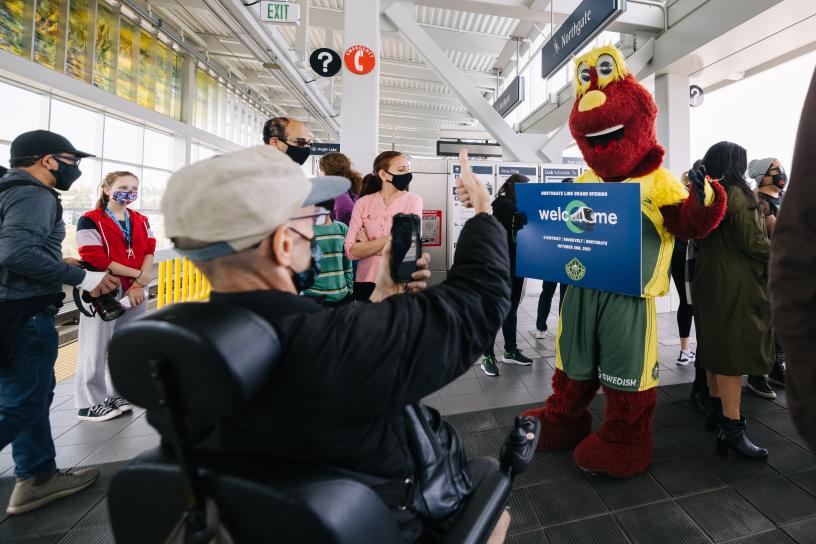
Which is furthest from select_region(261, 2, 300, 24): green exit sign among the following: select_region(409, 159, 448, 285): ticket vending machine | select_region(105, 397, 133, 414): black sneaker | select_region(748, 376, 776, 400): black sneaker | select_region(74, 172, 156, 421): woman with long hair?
select_region(748, 376, 776, 400): black sneaker

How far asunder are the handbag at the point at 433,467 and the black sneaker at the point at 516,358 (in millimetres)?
2867

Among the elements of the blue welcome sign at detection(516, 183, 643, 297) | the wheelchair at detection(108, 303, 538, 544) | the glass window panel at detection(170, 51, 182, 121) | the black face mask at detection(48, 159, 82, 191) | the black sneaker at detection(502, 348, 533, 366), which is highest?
the glass window panel at detection(170, 51, 182, 121)

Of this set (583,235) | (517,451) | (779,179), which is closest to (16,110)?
(583,235)

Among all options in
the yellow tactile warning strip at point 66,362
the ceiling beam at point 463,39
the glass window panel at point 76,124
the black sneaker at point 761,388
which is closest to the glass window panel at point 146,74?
the glass window panel at point 76,124

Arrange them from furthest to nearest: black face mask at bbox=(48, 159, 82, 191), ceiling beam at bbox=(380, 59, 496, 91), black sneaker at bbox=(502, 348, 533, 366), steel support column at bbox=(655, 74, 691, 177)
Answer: ceiling beam at bbox=(380, 59, 496, 91)
steel support column at bbox=(655, 74, 691, 177)
black sneaker at bbox=(502, 348, 533, 366)
black face mask at bbox=(48, 159, 82, 191)

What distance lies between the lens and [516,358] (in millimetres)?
3785

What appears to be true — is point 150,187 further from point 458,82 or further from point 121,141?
point 458,82

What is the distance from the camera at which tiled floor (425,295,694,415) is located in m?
3.00

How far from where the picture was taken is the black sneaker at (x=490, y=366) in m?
3.49

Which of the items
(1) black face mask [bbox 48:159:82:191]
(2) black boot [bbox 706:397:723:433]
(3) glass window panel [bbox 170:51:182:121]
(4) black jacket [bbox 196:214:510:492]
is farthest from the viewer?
(3) glass window panel [bbox 170:51:182:121]

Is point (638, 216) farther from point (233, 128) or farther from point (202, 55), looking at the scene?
point (233, 128)

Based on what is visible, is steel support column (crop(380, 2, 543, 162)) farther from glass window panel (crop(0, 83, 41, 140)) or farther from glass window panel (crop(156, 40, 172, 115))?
glass window panel (crop(156, 40, 172, 115))

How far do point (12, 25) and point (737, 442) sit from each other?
835 cm

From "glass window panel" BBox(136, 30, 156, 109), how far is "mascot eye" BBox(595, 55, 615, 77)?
8.91m
